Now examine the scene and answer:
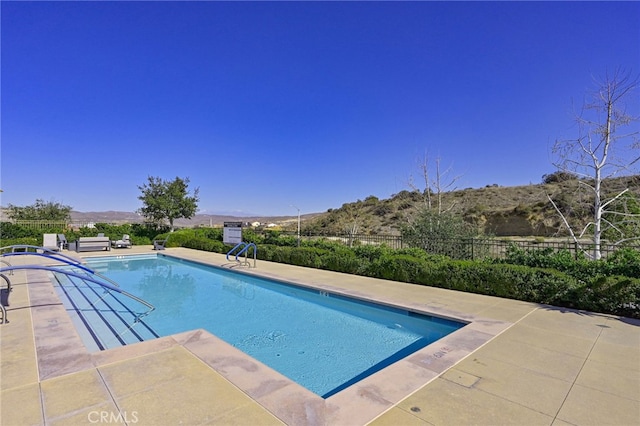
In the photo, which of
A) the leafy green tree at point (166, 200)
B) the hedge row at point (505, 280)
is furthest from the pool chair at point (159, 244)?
the hedge row at point (505, 280)

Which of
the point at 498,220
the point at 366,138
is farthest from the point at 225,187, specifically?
the point at 498,220

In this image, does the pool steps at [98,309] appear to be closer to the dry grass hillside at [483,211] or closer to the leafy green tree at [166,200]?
the leafy green tree at [166,200]

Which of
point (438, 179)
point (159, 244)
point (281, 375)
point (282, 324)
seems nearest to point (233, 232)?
point (159, 244)

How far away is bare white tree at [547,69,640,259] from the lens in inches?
327

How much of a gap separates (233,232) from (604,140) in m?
12.8

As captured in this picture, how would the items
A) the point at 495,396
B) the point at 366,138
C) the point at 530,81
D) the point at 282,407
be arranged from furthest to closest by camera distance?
the point at 366,138 < the point at 530,81 < the point at 495,396 < the point at 282,407

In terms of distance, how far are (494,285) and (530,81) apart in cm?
810

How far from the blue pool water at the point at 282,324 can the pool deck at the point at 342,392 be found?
2.68 feet

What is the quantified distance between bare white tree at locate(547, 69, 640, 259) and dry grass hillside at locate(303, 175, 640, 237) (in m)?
12.6

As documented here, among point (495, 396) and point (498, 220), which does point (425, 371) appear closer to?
point (495, 396)

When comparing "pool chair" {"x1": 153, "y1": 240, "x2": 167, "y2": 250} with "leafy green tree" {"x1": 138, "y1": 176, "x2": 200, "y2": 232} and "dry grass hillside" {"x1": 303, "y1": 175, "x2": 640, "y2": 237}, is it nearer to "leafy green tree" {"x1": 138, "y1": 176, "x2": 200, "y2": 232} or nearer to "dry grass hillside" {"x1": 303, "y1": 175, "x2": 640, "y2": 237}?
"leafy green tree" {"x1": 138, "y1": 176, "x2": 200, "y2": 232}

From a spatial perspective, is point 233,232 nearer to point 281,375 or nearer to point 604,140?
point 281,375

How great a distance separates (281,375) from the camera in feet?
10.6

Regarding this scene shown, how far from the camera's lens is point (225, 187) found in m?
33.0
